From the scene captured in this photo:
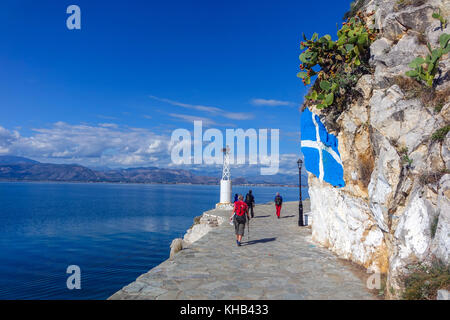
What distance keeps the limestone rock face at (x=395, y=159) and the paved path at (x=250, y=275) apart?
1021 mm

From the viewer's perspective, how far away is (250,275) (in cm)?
823

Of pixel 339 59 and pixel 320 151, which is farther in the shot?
pixel 320 151

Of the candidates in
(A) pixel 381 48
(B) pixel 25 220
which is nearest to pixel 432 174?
(A) pixel 381 48

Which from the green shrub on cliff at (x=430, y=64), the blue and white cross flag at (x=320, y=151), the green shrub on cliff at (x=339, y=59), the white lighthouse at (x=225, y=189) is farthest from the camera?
the white lighthouse at (x=225, y=189)

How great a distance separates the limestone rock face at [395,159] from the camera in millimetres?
5734

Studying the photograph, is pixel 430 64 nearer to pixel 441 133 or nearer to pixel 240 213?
pixel 441 133

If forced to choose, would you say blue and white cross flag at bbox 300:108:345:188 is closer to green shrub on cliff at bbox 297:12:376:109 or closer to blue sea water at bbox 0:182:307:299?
green shrub on cliff at bbox 297:12:376:109

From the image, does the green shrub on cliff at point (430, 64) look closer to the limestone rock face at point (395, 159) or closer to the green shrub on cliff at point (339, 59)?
the limestone rock face at point (395, 159)

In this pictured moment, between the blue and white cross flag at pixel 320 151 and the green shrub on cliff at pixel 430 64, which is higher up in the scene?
the green shrub on cliff at pixel 430 64

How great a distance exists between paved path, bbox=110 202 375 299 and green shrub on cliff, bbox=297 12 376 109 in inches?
208

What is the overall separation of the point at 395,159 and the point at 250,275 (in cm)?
480

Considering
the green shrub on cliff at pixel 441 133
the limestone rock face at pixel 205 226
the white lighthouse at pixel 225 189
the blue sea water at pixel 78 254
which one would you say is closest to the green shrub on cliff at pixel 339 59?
the green shrub on cliff at pixel 441 133

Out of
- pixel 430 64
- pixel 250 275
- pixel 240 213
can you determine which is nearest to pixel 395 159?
pixel 430 64

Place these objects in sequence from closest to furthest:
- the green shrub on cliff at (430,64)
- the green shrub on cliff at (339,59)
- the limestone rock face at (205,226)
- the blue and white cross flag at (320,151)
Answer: the green shrub on cliff at (430,64) < the green shrub on cliff at (339,59) < the blue and white cross flag at (320,151) < the limestone rock face at (205,226)
